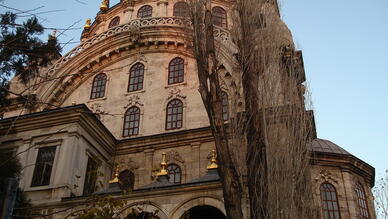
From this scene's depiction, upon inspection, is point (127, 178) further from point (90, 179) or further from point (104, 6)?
point (104, 6)

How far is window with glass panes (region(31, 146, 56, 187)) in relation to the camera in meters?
15.4

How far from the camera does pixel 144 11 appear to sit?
1099 inches

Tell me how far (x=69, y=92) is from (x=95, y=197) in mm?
11461

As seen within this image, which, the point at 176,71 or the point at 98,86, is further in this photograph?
the point at 98,86

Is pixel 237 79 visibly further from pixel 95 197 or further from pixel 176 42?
pixel 176 42

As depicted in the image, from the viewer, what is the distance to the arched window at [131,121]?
19625 mm

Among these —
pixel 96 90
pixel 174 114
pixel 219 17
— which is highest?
pixel 219 17

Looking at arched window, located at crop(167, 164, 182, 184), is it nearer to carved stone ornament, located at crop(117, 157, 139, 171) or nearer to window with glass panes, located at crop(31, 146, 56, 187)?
carved stone ornament, located at crop(117, 157, 139, 171)

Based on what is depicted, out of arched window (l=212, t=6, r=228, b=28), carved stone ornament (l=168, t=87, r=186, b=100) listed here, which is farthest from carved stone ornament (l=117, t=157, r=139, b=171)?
arched window (l=212, t=6, r=228, b=28)

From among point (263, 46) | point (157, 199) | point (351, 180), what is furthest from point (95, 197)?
point (351, 180)

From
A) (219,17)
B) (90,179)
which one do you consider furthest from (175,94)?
(219,17)

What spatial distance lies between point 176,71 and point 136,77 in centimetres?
202

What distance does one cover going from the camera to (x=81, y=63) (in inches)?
872

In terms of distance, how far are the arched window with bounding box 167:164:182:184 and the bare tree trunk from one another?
6.76 m
